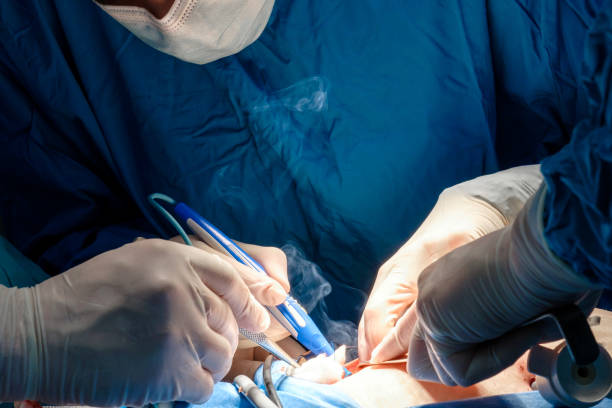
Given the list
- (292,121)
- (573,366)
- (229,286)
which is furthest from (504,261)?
(292,121)

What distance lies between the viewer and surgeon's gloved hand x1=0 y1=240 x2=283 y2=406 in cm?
108

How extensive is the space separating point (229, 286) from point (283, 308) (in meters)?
0.27

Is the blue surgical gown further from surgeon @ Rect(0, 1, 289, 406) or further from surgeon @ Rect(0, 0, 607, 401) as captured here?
surgeon @ Rect(0, 1, 289, 406)

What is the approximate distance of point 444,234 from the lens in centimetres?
147

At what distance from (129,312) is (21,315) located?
0.80ft

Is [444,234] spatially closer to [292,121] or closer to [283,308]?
[283,308]

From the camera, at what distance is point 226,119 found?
6.12 feet

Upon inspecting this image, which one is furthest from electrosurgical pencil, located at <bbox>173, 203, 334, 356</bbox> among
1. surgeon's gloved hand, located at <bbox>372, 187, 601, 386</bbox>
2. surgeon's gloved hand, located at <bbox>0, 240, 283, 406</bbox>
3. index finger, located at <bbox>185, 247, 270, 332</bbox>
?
surgeon's gloved hand, located at <bbox>372, 187, 601, 386</bbox>

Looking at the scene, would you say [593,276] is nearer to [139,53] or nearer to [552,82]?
[552,82]

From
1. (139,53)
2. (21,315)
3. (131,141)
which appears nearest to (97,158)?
(131,141)

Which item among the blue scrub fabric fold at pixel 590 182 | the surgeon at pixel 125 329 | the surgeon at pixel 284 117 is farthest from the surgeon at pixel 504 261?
the surgeon at pixel 125 329

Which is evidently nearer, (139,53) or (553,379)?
(553,379)

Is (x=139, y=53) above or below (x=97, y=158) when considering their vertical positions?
above

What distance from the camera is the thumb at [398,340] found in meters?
1.30
